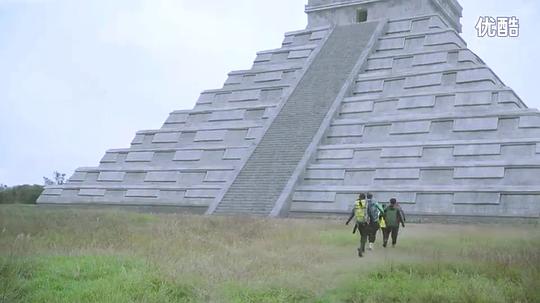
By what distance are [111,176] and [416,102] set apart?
1380 centimetres

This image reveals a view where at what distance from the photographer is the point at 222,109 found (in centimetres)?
2638

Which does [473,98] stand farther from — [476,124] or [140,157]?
[140,157]

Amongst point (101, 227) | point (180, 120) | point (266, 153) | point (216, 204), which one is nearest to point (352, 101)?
A: point (266, 153)

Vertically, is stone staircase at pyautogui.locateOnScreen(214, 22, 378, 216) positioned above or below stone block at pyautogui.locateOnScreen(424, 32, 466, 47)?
below

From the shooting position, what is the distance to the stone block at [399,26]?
88.7ft

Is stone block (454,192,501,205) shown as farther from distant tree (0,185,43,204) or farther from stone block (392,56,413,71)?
distant tree (0,185,43,204)

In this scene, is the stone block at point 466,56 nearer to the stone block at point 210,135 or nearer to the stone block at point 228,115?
the stone block at point 228,115

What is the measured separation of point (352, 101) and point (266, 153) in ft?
13.8

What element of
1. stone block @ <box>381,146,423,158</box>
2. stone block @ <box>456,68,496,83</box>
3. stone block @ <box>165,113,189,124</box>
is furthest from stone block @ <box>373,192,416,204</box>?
stone block @ <box>165,113,189,124</box>

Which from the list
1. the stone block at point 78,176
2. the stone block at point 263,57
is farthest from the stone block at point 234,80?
the stone block at point 78,176

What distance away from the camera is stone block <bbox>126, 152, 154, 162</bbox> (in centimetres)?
2573

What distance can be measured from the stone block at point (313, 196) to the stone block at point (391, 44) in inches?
378

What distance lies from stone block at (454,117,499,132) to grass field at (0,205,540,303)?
701 cm

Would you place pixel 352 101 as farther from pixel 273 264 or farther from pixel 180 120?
pixel 273 264
